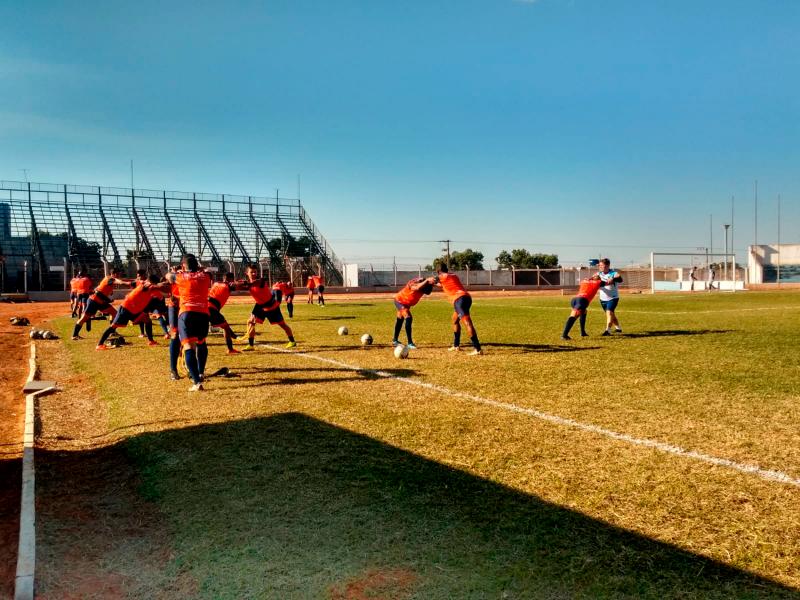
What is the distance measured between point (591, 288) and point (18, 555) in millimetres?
13281

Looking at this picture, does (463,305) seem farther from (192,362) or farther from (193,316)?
(192,362)

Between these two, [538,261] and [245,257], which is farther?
[538,261]

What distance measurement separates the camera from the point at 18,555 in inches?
146


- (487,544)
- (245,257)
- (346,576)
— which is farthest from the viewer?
(245,257)

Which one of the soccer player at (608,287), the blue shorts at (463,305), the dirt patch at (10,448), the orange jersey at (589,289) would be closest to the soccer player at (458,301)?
the blue shorts at (463,305)

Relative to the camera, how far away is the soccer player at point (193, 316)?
28.9ft

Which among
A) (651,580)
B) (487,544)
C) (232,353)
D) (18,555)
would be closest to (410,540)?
(487,544)

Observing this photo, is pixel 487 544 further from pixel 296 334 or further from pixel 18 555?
pixel 296 334

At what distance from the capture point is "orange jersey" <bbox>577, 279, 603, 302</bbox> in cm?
1459

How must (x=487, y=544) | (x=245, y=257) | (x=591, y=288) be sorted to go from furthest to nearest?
1. (x=245, y=257)
2. (x=591, y=288)
3. (x=487, y=544)

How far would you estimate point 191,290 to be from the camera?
9070mm

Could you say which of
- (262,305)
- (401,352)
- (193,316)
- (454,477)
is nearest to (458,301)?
(401,352)

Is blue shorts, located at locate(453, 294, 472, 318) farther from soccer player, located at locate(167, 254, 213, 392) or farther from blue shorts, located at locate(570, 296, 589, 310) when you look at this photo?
soccer player, located at locate(167, 254, 213, 392)

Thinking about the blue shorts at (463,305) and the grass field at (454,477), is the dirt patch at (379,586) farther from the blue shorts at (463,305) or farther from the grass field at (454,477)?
the blue shorts at (463,305)
